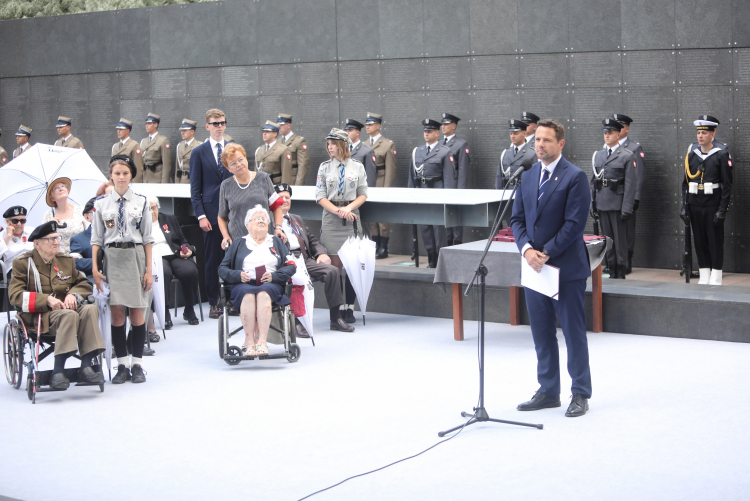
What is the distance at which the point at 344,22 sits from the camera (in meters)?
11.3

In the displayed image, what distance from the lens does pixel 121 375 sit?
5.93 metres

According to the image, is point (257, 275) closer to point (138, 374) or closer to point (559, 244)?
point (138, 374)

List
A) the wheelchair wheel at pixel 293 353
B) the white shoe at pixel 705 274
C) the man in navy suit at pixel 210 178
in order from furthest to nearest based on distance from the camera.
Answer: the white shoe at pixel 705 274
the man in navy suit at pixel 210 178
the wheelchair wheel at pixel 293 353

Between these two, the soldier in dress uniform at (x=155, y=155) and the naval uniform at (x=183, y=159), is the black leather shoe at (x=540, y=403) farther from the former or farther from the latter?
the soldier in dress uniform at (x=155, y=155)

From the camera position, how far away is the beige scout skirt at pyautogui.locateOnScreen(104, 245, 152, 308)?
5.78m

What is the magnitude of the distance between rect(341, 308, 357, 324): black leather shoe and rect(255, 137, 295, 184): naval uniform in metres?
3.83

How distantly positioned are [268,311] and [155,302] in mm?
1409

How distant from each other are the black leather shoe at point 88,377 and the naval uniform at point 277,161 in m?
5.94

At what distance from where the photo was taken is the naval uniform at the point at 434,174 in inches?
399

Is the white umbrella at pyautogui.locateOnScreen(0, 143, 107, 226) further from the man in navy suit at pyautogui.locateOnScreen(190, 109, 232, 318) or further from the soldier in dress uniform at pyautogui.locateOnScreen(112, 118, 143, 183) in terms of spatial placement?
the soldier in dress uniform at pyautogui.locateOnScreen(112, 118, 143, 183)

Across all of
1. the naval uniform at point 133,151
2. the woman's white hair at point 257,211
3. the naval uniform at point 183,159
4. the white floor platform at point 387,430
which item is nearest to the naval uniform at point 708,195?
the white floor platform at point 387,430

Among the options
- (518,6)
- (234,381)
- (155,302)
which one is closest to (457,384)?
(234,381)

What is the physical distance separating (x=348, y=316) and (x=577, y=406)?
320 centimetres

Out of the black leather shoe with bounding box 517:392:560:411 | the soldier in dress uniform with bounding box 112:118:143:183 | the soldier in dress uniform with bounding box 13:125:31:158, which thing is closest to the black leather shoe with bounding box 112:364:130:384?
the black leather shoe with bounding box 517:392:560:411
